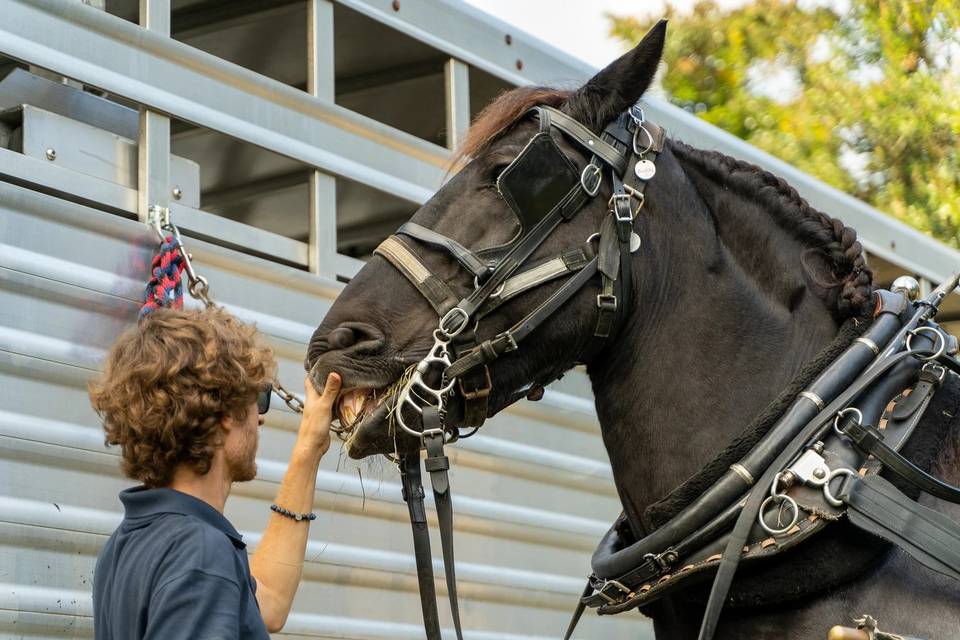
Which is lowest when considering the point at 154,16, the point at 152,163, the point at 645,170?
the point at 645,170

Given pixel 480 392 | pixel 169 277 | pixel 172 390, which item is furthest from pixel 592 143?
pixel 172 390

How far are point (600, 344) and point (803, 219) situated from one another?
0.55 meters

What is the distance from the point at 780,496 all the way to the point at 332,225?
1.61 meters

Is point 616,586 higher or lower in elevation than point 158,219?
lower

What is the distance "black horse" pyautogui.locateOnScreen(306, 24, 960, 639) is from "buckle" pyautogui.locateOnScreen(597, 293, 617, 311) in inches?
0.7

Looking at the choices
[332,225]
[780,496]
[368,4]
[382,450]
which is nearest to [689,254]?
[780,496]

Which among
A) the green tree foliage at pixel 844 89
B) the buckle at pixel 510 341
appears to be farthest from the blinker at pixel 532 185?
the green tree foliage at pixel 844 89

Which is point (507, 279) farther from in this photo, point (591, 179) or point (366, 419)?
point (366, 419)

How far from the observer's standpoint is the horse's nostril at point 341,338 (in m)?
2.71

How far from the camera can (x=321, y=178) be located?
142 inches

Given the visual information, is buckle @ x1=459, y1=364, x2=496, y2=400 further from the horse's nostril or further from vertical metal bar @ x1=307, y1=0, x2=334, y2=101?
vertical metal bar @ x1=307, y1=0, x2=334, y2=101

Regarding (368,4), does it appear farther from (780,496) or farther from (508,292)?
(780,496)

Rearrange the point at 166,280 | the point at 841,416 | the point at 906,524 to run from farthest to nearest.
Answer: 1. the point at 166,280
2. the point at 841,416
3. the point at 906,524

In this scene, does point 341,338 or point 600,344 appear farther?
point 600,344
